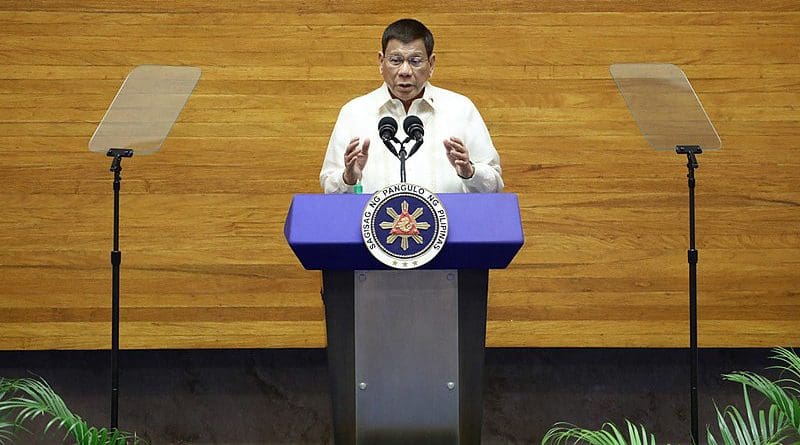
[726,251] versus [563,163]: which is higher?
[563,163]

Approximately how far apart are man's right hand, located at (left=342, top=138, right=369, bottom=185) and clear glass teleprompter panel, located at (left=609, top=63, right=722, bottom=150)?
1207 mm

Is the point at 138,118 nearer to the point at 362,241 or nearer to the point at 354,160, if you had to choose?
the point at 354,160

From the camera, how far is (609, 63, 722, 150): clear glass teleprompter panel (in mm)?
3387

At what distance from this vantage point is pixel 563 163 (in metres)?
4.32

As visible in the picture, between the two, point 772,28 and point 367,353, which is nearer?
point 367,353

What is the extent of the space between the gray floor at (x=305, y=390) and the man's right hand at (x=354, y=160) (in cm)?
182

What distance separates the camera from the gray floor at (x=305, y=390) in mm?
4285

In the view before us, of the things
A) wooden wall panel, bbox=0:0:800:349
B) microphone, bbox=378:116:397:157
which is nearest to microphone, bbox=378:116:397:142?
microphone, bbox=378:116:397:157

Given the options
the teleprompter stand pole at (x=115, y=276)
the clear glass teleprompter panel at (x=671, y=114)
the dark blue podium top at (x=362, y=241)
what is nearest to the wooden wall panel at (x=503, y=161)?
the clear glass teleprompter panel at (x=671, y=114)

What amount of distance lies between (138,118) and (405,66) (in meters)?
0.97

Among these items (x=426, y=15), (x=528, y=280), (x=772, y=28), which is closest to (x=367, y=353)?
(x=528, y=280)

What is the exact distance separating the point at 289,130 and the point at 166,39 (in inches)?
26.0

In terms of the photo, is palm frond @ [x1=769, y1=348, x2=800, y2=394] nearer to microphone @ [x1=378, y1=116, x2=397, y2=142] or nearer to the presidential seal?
the presidential seal

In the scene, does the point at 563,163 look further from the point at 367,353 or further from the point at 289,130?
the point at 367,353
